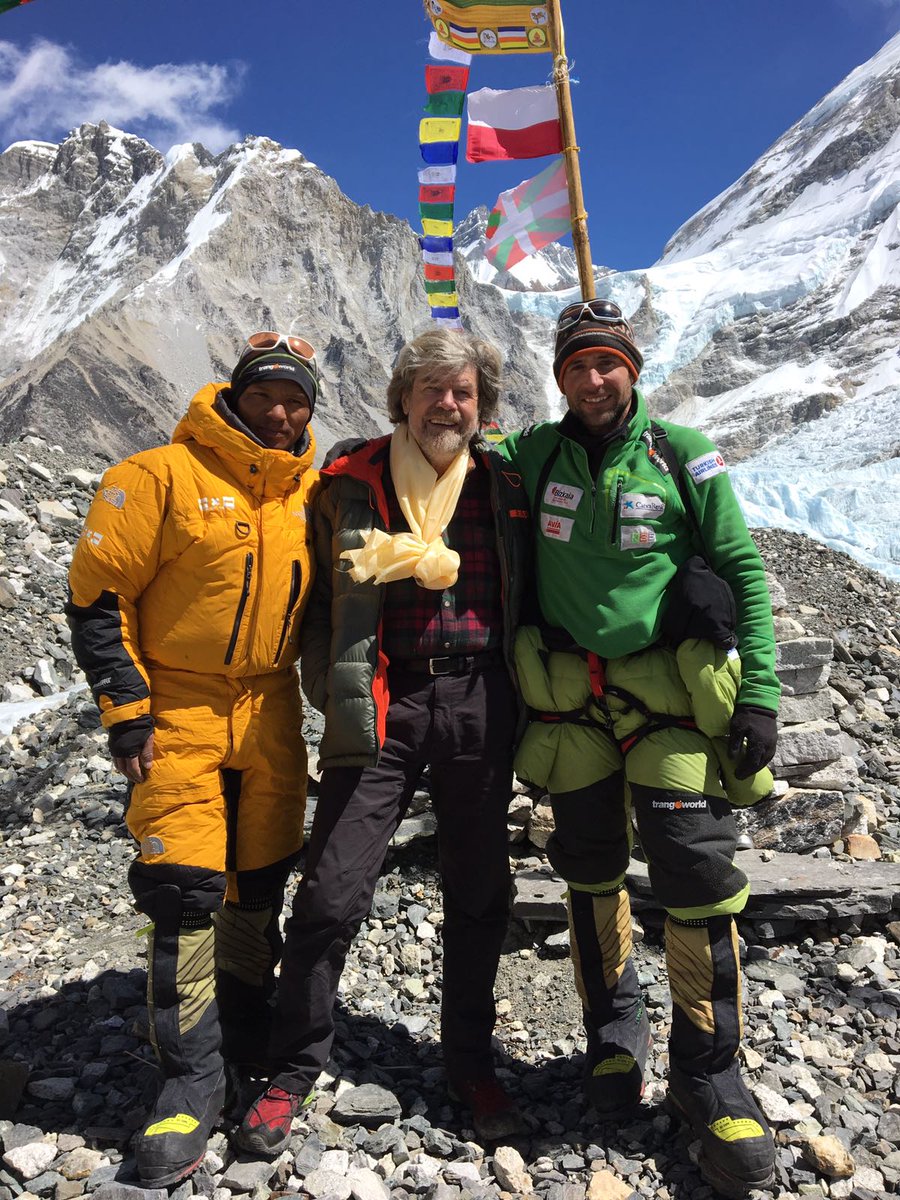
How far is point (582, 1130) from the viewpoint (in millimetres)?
3170

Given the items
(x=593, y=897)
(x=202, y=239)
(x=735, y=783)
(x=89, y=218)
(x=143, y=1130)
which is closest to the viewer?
(x=143, y=1130)

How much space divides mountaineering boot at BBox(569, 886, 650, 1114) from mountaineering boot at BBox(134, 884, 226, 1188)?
142cm

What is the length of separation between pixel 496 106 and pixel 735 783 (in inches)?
204

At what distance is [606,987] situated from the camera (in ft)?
10.9

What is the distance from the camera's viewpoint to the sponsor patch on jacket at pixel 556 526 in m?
3.23

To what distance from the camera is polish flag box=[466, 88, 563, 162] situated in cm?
571

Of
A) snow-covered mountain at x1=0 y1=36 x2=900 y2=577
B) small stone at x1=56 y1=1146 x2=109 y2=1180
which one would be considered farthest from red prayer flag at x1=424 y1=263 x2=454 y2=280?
snow-covered mountain at x1=0 y1=36 x2=900 y2=577

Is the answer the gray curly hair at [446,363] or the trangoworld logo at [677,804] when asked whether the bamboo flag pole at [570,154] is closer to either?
the gray curly hair at [446,363]

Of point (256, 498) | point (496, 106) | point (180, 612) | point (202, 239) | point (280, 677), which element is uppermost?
point (202, 239)

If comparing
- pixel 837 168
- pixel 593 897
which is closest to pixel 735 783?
pixel 593 897

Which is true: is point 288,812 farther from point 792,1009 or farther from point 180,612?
point 792,1009

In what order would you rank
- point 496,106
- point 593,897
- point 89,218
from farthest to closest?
1. point 89,218
2. point 496,106
3. point 593,897

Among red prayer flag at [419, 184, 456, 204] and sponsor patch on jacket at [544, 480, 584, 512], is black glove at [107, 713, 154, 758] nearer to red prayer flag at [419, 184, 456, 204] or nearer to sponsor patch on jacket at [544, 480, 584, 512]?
sponsor patch on jacket at [544, 480, 584, 512]

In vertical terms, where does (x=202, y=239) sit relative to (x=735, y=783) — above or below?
above
